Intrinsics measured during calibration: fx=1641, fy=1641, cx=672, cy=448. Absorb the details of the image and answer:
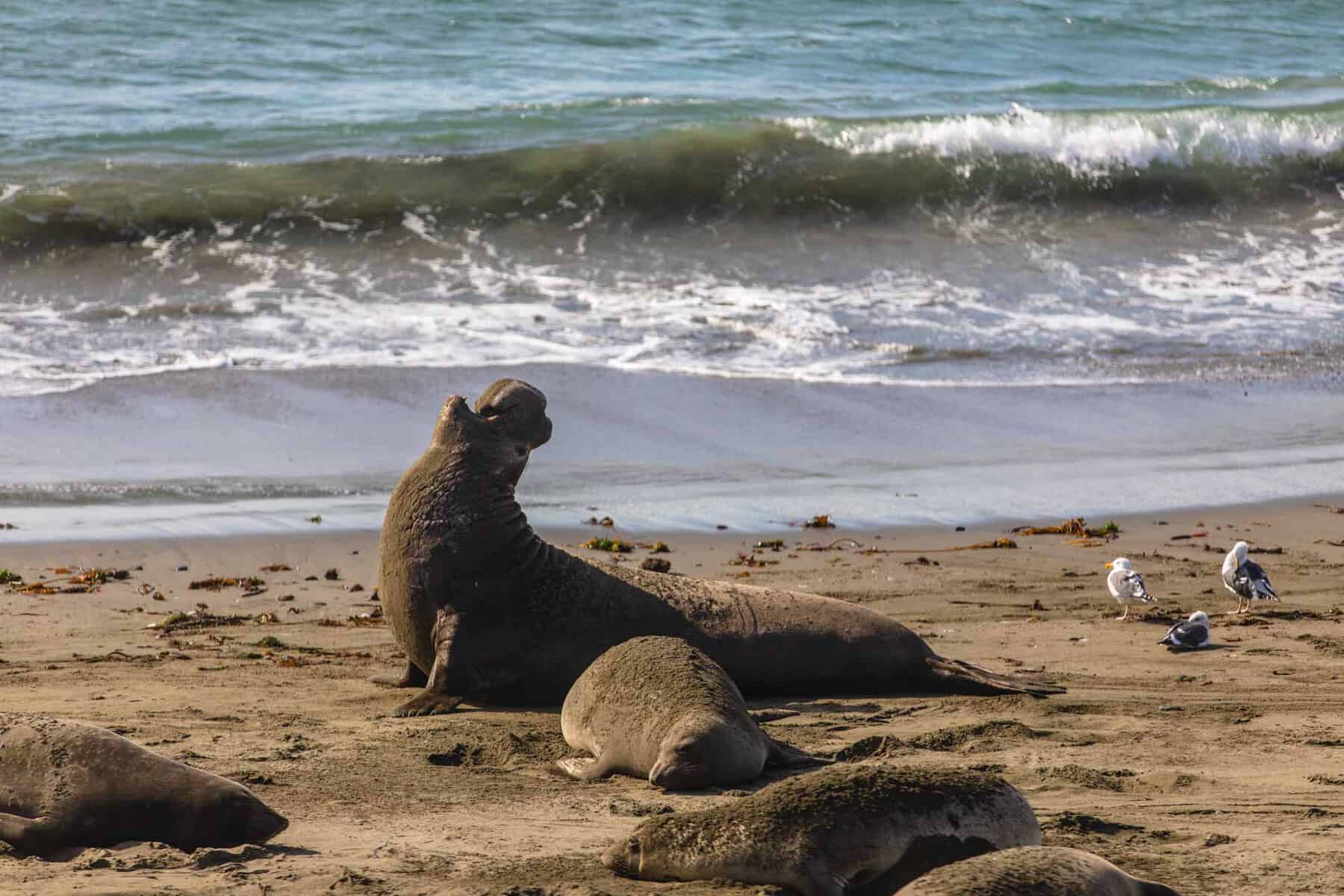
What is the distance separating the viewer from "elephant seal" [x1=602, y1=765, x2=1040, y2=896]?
3742mm

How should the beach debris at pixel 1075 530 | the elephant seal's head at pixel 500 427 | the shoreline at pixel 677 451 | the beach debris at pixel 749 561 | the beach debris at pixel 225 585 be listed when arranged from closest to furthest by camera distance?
the elephant seal's head at pixel 500 427 → the beach debris at pixel 225 585 → the beach debris at pixel 749 561 → the beach debris at pixel 1075 530 → the shoreline at pixel 677 451

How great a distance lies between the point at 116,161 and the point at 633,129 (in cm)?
667

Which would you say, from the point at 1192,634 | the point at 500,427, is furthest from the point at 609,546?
the point at 1192,634

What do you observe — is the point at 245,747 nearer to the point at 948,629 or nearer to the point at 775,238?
the point at 948,629

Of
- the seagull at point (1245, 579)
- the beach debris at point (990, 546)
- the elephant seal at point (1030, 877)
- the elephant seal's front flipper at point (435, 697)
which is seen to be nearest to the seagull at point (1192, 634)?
the seagull at point (1245, 579)

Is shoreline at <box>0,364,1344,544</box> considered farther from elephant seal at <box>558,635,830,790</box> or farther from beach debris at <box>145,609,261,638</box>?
elephant seal at <box>558,635,830,790</box>

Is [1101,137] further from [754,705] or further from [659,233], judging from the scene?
[754,705]

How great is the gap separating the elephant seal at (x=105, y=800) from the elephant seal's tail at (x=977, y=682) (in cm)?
288

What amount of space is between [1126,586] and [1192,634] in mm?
681

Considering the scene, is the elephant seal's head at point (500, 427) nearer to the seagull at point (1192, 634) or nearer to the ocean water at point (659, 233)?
the ocean water at point (659, 233)

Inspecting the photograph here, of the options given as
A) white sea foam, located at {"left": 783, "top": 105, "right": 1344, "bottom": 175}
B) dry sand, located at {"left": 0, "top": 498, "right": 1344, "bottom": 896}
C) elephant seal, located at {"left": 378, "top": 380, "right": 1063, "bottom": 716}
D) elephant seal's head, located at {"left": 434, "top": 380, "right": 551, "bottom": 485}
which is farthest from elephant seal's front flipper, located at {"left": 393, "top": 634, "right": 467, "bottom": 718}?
white sea foam, located at {"left": 783, "top": 105, "right": 1344, "bottom": 175}

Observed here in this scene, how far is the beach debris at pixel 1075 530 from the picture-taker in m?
9.03

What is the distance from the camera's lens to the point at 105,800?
397cm

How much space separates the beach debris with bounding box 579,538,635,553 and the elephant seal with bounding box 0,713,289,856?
14.4ft
